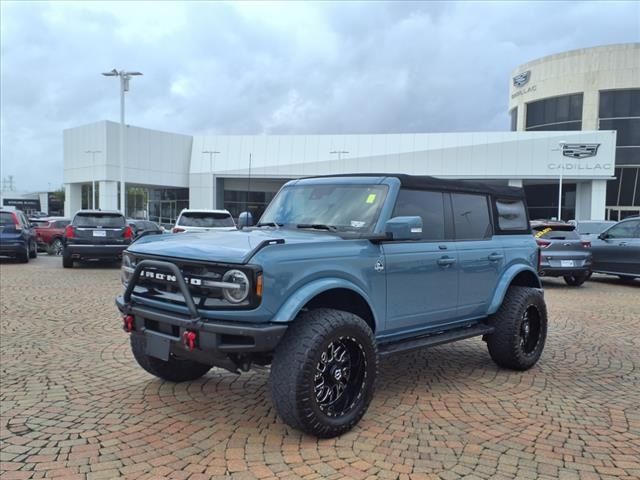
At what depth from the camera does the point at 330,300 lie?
4309 millimetres

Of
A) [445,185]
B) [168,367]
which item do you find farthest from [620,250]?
[168,367]

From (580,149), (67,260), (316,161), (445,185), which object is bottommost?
(67,260)

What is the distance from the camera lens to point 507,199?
6.18 m


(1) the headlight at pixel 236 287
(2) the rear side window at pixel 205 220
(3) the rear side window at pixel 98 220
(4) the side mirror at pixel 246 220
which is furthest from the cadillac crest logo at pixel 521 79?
(1) the headlight at pixel 236 287

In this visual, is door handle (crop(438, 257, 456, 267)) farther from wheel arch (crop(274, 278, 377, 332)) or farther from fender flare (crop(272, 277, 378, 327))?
fender flare (crop(272, 277, 378, 327))

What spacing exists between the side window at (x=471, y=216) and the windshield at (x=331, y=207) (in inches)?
38.7

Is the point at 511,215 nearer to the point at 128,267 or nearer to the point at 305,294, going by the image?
the point at 305,294

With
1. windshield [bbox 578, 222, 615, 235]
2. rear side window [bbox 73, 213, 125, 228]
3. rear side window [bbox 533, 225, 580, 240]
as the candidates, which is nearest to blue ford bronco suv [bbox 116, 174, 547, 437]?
rear side window [bbox 533, 225, 580, 240]

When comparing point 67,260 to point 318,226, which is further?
point 67,260

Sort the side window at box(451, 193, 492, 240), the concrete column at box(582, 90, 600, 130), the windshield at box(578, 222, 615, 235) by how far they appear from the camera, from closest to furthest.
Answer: the side window at box(451, 193, 492, 240) → the windshield at box(578, 222, 615, 235) → the concrete column at box(582, 90, 600, 130)

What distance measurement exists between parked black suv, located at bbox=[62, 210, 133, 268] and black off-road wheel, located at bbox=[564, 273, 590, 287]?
11.5 meters

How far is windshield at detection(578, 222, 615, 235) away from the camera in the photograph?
19.9 metres

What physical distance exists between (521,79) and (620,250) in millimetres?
40202

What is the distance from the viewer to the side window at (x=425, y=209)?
16.1 feet
